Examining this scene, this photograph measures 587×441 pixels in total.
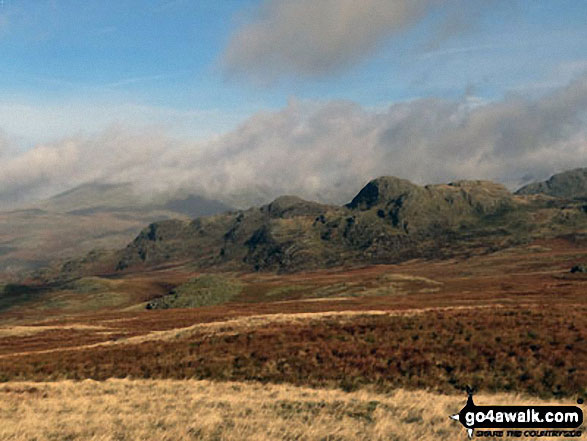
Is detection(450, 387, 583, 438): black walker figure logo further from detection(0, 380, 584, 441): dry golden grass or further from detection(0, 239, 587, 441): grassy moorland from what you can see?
detection(0, 239, 587, 441): grassy moorland

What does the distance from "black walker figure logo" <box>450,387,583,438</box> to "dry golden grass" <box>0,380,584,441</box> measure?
2.00 feet

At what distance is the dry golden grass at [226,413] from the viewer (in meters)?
13.8

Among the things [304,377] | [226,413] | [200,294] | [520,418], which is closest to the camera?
[520,418]

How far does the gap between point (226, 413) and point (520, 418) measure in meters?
9.66

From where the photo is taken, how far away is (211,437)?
44.6 feet

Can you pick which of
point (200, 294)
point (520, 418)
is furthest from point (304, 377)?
point (200, 294)

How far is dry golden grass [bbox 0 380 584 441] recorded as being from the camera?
13.8 meters

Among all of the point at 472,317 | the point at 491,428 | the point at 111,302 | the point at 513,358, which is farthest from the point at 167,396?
the point at 111,302

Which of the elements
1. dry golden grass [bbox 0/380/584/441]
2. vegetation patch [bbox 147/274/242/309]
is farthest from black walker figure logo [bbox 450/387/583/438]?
vegetation patch [bbox 147/274/242/309]

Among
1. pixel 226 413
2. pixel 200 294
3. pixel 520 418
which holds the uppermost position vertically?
pixel 520 418

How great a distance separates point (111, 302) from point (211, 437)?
623 ft

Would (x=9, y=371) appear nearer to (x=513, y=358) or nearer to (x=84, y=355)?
(x=84, y=355)

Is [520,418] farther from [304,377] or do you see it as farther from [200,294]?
[200,294]

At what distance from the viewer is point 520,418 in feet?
42.5
